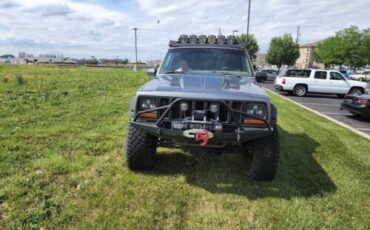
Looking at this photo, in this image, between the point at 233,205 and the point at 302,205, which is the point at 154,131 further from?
the point at 302,205

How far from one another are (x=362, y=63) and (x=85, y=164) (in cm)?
4439

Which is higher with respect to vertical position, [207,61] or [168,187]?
[207,61]

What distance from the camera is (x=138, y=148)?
13.1 feet

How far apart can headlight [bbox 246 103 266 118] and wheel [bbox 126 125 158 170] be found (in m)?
1.34

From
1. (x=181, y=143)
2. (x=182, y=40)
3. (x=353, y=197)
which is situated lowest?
(x=353, y=197)

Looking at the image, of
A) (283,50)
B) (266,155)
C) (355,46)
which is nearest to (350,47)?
(355,46)

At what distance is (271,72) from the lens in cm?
3359

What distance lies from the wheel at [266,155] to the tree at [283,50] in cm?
4965

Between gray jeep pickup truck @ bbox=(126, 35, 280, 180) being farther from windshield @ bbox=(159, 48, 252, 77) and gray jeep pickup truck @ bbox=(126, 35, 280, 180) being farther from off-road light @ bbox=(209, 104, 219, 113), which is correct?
windshield @ bbox=(159, 48, 252, 77)

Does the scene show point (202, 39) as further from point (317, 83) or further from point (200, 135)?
point (317, 83)

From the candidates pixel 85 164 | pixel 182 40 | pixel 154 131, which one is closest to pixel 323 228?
pixel 154 131

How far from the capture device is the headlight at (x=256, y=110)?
3566mm

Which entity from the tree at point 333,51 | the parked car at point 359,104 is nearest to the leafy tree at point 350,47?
the tree at point 333,51

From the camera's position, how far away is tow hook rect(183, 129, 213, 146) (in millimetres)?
3398
